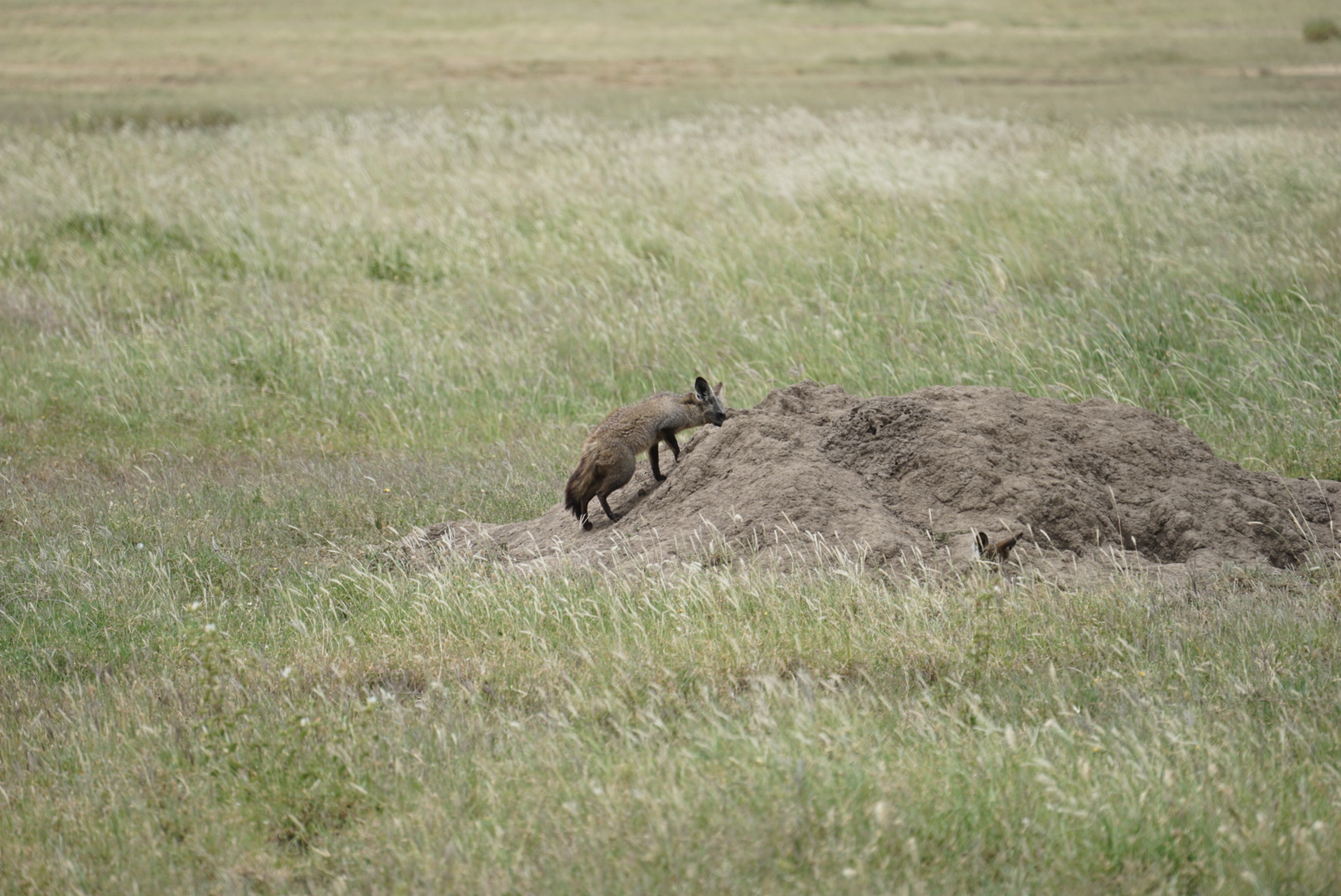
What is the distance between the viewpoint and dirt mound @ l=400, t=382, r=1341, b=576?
5715mm

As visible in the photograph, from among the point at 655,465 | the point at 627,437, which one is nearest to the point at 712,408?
the point at 655,465

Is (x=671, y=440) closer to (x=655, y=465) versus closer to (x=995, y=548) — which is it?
(x=655, y=465)

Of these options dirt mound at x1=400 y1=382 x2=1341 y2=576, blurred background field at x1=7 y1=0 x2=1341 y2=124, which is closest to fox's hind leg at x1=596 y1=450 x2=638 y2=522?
dirt mound at x1=400 y1=382 x2=1341 y2=576

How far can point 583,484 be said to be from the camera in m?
6.20

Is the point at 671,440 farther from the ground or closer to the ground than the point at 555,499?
farther from the ground

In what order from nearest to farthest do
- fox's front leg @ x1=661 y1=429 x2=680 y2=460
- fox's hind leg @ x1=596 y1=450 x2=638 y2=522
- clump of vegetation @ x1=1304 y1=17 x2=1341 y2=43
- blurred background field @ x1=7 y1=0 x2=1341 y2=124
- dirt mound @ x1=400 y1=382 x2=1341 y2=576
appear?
dirt mound @ x1=400 y1=382 x2=1341 y2=576
fox's hind leg @ x1=596 y1=450 x2=638 y2=522
fox's front leg @ x1=661 y1=429 x2=680 y2=460
blurred background field @ x1=7 y1=0 x2=1341 y2=124
clump of vegetation @ x1=1304 y1=17 x2=1341 y2=43

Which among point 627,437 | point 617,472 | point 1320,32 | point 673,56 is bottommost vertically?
point 617,472

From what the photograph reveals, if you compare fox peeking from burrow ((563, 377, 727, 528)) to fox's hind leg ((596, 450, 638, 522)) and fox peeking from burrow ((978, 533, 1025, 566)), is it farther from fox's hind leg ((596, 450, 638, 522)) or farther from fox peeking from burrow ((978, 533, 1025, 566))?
fox peeking from burrow ((978, 533, 1025, 566))

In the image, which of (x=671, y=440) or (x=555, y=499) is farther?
(x=555, y=499)

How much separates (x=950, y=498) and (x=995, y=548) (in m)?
0.52

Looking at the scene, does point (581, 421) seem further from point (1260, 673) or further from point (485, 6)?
point (485, 6)

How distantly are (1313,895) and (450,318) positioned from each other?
9.61m

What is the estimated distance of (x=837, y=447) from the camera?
A: 6.38 meters

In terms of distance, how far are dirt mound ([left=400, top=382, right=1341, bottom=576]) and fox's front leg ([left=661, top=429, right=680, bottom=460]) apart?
8 cm
